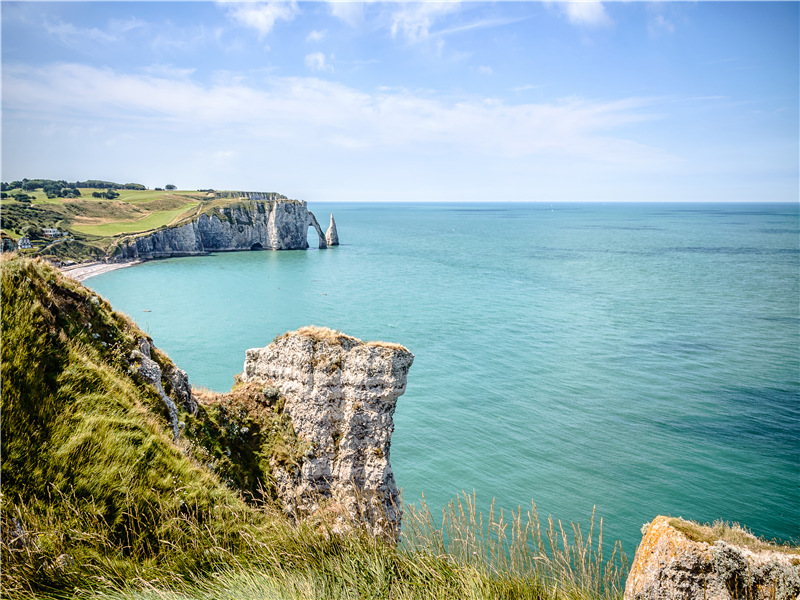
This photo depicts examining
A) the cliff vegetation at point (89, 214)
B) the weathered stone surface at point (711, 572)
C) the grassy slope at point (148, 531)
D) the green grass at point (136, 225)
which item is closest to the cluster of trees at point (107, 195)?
the cliff vegetation at point (89, 214)

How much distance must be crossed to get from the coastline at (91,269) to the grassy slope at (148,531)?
93105mm

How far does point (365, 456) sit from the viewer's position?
57.9 ft

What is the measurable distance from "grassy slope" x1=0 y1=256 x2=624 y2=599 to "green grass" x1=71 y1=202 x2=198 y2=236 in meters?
129

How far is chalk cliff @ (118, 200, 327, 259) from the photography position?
126 m

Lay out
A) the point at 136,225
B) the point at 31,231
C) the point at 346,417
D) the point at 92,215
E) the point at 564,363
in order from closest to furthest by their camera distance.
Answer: the point at 346,417 → the point at 564,363 → the point at 31,231 → the point at 136,225 → the point at 92,215

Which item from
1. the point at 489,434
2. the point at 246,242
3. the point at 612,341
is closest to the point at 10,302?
the point at 489,434

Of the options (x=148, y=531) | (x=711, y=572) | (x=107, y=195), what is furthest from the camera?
(x=107, y=195)

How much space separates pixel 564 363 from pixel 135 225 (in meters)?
127

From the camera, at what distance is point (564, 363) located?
46031 mm

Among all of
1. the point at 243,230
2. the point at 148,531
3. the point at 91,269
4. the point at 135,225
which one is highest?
the point at 135,225

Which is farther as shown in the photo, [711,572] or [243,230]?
[243,230]

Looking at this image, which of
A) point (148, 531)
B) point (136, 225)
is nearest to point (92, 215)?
point (136, 225)

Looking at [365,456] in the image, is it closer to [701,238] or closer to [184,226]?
[184,226]

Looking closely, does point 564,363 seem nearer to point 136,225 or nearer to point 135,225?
point 136,225
